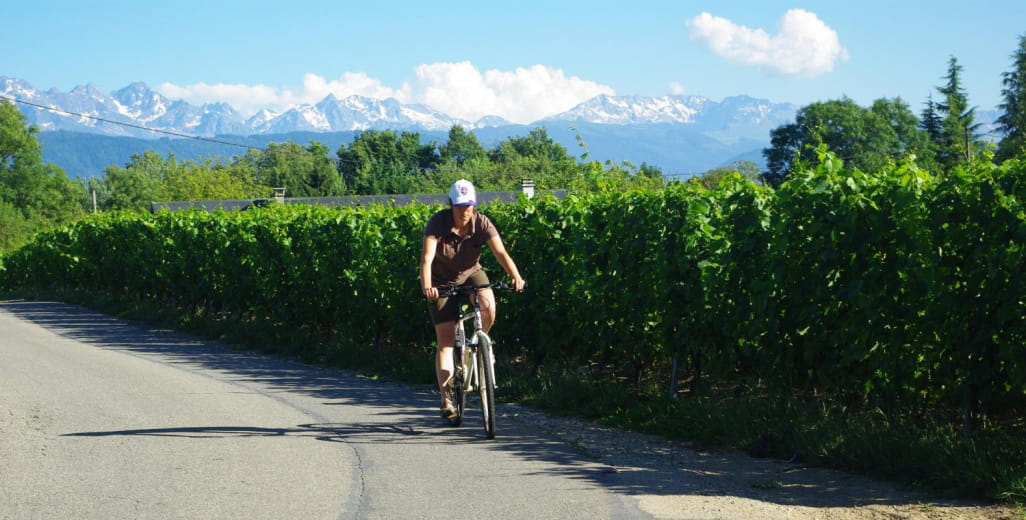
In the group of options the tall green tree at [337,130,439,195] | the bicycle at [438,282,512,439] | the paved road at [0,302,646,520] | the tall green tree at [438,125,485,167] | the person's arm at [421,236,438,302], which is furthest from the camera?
the tall green tree at [438,125,485,167]

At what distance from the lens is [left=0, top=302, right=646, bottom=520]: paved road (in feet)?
20.2

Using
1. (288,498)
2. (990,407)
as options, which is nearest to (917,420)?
(990,407)

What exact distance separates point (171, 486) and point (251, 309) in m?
11.4

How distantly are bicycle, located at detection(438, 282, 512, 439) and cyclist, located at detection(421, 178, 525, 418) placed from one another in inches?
2.9

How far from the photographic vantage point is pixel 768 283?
791 cm

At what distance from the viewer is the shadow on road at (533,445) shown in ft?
21.0

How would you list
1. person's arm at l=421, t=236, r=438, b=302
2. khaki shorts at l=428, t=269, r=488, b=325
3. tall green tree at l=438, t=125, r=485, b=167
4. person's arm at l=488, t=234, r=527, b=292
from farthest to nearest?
1. tall green tree at l=438, t=125, r=485, b=167
2. khaki shorts at l=428, t=269, r=488, b=325
3. person's arm at l=488, t=234, r=527, b=292
4. person's arm at l=421, t=236, r=438, b=302

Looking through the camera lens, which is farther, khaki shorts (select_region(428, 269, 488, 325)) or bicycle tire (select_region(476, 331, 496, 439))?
khaki shorts (select_region(428, 269, 488, 325))

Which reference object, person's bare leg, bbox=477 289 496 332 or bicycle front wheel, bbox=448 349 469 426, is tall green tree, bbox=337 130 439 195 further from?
person's bare leg, bbox=477 289 496 332

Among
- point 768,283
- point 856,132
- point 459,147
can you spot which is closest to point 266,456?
point 768,283

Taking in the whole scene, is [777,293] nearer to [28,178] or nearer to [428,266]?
[428,266]

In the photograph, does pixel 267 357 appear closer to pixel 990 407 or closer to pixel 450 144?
pixel 990 407

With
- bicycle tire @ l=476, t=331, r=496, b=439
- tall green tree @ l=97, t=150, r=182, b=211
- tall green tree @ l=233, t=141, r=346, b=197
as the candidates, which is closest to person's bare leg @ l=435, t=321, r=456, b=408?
bicycle tire @ l=476, t=331, r=496, b=439

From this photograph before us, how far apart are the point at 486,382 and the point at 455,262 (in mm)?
1049
